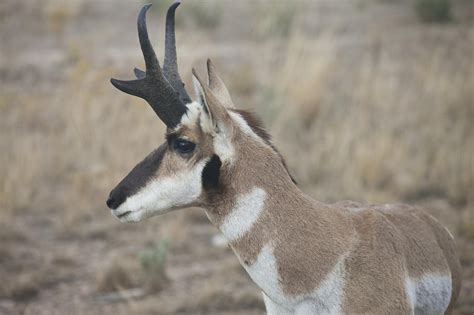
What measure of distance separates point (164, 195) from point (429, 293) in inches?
61.3

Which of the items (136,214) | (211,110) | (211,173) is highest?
(211,110)

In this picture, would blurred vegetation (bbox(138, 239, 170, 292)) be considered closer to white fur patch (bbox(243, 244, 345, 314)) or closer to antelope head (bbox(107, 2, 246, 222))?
antelope head (bbox(107, 2, 246, 222))

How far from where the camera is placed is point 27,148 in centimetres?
984

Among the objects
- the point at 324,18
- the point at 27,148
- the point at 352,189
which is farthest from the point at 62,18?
the point at 352,189

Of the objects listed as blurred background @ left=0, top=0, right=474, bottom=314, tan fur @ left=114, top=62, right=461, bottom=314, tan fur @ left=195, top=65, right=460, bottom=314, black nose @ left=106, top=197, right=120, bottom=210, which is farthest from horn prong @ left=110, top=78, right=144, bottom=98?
blurred background @ left=0, top=0, right=474, bottom=314

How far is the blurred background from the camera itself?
291 inches

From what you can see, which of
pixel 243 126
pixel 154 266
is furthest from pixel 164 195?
pixel 154 266

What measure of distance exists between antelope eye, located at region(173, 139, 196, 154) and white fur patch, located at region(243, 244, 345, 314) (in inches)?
24.0

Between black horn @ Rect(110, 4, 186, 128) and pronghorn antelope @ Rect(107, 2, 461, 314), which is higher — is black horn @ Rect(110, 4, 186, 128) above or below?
above

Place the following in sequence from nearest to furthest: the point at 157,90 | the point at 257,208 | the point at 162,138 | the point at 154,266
→ the point at 257,208, the point at 157,90, the point at 154,266, the point at 162,138

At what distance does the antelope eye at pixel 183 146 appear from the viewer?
3891mm

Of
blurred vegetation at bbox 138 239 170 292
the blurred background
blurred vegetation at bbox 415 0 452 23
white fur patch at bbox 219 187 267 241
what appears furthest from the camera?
blurred vegetation at bbox 415 0 452 23

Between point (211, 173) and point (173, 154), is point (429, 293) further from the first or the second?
point (173, 154)

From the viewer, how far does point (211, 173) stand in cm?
387
